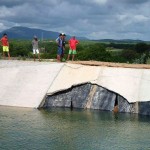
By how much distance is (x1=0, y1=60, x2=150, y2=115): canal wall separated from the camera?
26.9 meters

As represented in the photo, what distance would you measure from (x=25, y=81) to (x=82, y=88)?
3.44 metres

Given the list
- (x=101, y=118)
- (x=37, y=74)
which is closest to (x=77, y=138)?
(x=101, y=118)

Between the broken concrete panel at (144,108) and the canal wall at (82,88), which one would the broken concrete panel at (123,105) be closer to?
the canal wall at (82,88)

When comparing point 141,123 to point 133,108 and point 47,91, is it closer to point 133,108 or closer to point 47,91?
point 133,108

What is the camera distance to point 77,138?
20516mm

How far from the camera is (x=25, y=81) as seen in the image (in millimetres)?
28703

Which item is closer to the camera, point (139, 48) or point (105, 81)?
point (105, 81)

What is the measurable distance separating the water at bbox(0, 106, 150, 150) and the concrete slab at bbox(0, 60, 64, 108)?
1.02 meters

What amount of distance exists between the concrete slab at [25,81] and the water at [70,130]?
102 cm

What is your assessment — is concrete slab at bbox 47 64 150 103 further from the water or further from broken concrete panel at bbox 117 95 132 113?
the water

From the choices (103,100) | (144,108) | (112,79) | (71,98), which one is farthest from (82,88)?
(144,108)

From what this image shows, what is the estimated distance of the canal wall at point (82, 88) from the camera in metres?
26.9

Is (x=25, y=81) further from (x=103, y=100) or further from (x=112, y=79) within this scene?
(x=112, y=79)

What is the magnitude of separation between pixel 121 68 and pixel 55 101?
4.22 meters
